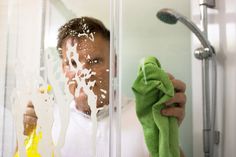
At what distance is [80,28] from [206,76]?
55cm

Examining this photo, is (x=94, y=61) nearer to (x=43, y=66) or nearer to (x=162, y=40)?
(x=43, y=66)

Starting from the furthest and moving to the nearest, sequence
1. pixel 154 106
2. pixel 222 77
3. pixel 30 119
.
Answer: pixel 222 77 → pixel 154 106 → pixel 30 119

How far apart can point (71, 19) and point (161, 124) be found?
0.39 m

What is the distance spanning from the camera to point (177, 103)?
0.85 m

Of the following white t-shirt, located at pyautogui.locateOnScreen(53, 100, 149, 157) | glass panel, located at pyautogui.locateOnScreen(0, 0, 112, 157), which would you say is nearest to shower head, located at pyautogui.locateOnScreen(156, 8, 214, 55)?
glass panel, located at pyautogui.locateOnScreen(0, 0, 112, 157)

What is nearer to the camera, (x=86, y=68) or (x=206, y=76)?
(x=86, y=68)

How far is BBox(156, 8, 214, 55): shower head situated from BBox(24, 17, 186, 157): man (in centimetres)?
36

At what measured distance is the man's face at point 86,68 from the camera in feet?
2.07

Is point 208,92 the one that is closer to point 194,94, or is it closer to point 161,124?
point 194,94

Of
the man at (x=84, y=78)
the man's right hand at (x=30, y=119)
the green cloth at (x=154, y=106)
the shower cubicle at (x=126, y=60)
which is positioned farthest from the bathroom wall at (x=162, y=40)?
the man's right hand at (x=30, y=119)

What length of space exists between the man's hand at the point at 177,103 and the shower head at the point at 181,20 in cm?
21

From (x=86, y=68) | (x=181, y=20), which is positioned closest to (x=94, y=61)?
(x=86, y=68)

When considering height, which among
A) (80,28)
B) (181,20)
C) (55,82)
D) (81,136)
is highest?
(181,20)

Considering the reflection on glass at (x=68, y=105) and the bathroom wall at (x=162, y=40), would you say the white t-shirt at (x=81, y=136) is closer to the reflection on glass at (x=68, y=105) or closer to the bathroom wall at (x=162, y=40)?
the reflection on glass at (x=68, y=105)
